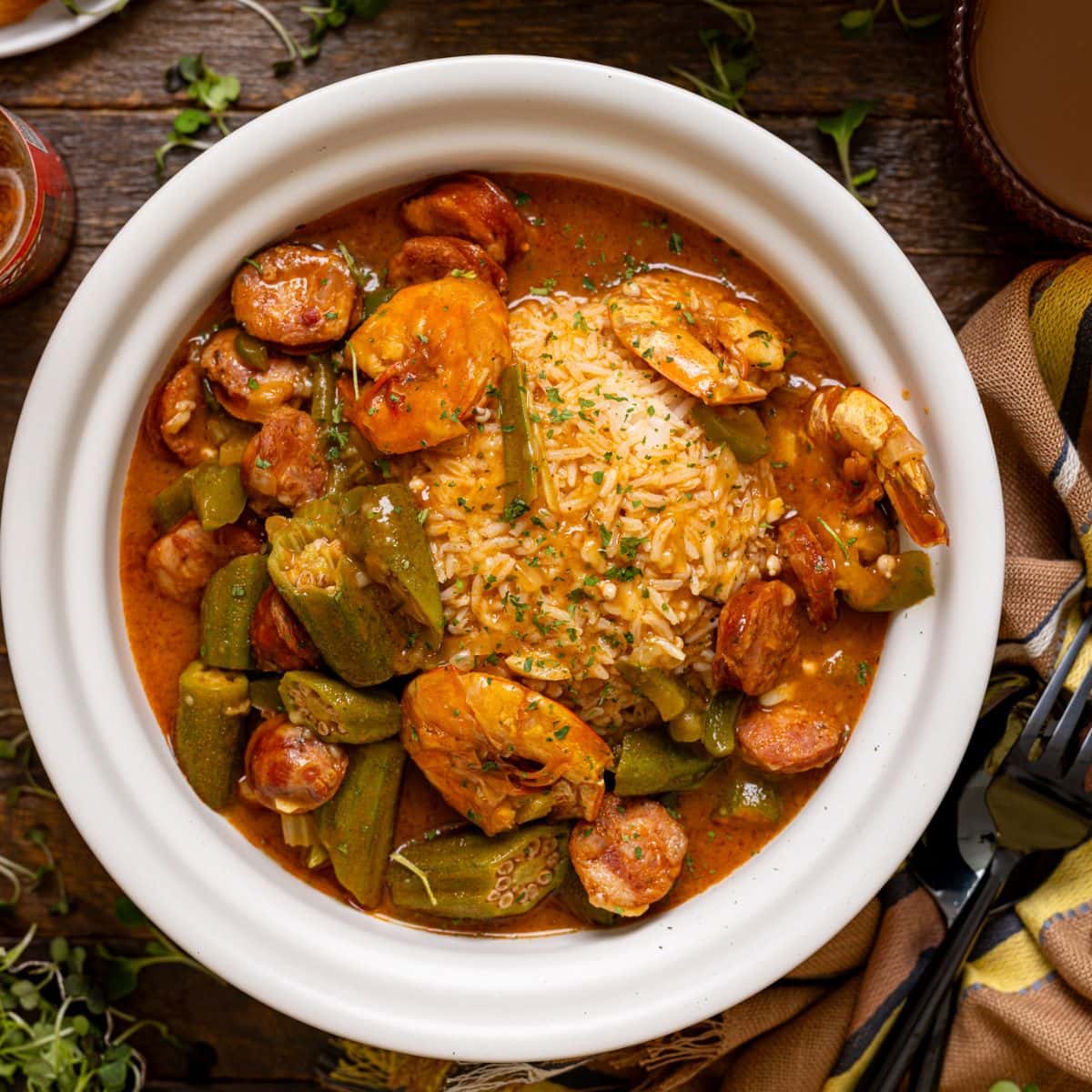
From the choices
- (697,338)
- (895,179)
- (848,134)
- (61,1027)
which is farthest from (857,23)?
(61,1027)

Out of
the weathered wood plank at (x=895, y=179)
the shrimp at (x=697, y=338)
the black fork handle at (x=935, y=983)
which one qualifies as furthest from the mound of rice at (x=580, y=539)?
the black fork handle at (x=935, y=983)

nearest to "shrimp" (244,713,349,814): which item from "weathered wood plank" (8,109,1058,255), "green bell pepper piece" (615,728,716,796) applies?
"green bell pepper piece" (615,728,716,796)

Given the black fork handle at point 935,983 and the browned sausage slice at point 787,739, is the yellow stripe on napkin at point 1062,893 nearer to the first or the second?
the black fork handle at point 935,983

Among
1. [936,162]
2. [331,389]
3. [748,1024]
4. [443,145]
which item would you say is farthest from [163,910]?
[936,162]

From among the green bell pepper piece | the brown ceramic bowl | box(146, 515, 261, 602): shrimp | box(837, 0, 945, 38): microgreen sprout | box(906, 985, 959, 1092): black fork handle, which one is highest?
box(837, 0, 945, 38): microgreen sprout

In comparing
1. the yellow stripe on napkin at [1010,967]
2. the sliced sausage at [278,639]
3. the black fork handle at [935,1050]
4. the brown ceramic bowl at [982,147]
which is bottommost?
the black fork handle at [935,1050]

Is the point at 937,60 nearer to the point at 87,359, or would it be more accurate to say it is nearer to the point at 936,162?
the point at 936,162

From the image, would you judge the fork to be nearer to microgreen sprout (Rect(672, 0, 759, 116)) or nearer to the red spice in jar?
microgreen sprout (Rect(672, 0, 759, 116))

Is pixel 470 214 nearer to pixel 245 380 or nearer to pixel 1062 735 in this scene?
pixel 245 380
